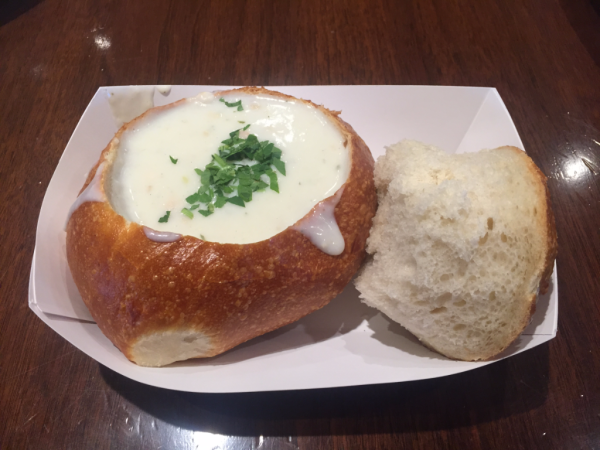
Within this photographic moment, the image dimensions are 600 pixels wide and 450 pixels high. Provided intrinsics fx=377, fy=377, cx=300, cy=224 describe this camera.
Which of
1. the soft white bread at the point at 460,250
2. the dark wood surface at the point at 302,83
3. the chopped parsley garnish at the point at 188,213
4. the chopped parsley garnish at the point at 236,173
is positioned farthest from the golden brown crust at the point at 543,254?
the chopped parsley garnish at the point at 188,213

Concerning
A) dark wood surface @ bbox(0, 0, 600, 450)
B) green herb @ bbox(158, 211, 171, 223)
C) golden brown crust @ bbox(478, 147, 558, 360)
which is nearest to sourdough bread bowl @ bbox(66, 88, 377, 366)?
green herb @ bbox(158, 211, 171, 223)

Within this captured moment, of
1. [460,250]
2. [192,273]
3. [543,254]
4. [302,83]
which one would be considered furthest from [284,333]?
[302,83]

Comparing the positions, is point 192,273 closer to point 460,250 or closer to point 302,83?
point 460,250

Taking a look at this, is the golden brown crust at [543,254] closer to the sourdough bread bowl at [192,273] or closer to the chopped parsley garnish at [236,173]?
the sourdough bread bowl at [192,273]

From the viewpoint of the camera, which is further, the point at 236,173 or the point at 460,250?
the point at 236,173

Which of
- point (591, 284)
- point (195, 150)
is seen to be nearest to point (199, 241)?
point (195, 150)
